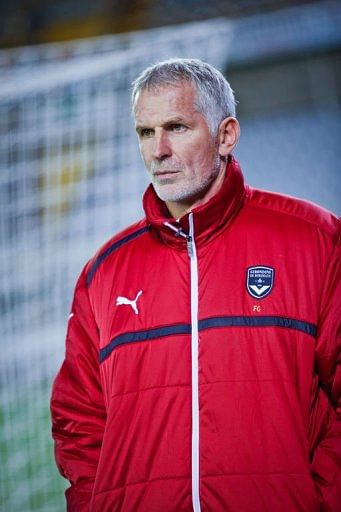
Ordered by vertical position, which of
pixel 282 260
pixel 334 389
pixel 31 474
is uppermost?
pixel 282 260

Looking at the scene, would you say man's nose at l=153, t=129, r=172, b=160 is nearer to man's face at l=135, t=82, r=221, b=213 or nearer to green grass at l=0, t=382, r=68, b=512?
man's face at l=135, t=82, r=221, b=213

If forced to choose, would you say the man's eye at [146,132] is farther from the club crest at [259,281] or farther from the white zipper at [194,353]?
the club crest at [259,281]

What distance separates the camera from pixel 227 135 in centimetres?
157

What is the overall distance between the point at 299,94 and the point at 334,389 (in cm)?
118

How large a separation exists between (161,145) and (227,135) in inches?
6.4

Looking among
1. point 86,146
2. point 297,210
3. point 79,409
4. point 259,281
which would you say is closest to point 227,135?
point 297,210

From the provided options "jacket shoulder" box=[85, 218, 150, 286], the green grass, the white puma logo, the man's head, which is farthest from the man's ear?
the green grass

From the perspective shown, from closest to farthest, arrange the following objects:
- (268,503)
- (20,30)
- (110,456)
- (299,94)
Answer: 1. (268,503)
2. (110,456)
3. (299,94)
4. (20,30)

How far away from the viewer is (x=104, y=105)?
2422mm

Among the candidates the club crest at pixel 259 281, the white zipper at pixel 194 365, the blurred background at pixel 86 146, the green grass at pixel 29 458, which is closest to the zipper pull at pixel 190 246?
the white zipper at pixel 194 365

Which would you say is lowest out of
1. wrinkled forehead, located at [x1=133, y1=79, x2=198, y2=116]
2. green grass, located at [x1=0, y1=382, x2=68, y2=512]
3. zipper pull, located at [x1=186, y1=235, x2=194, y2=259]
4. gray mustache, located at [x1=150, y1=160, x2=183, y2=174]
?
green grass, located at [x1=0, y1=382, x2=68, y2=512]

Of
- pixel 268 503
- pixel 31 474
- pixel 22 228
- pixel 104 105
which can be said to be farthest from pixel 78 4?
pixel 268 503

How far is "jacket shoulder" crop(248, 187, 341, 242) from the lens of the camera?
1.46m

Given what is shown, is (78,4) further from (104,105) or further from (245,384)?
(245,384)
